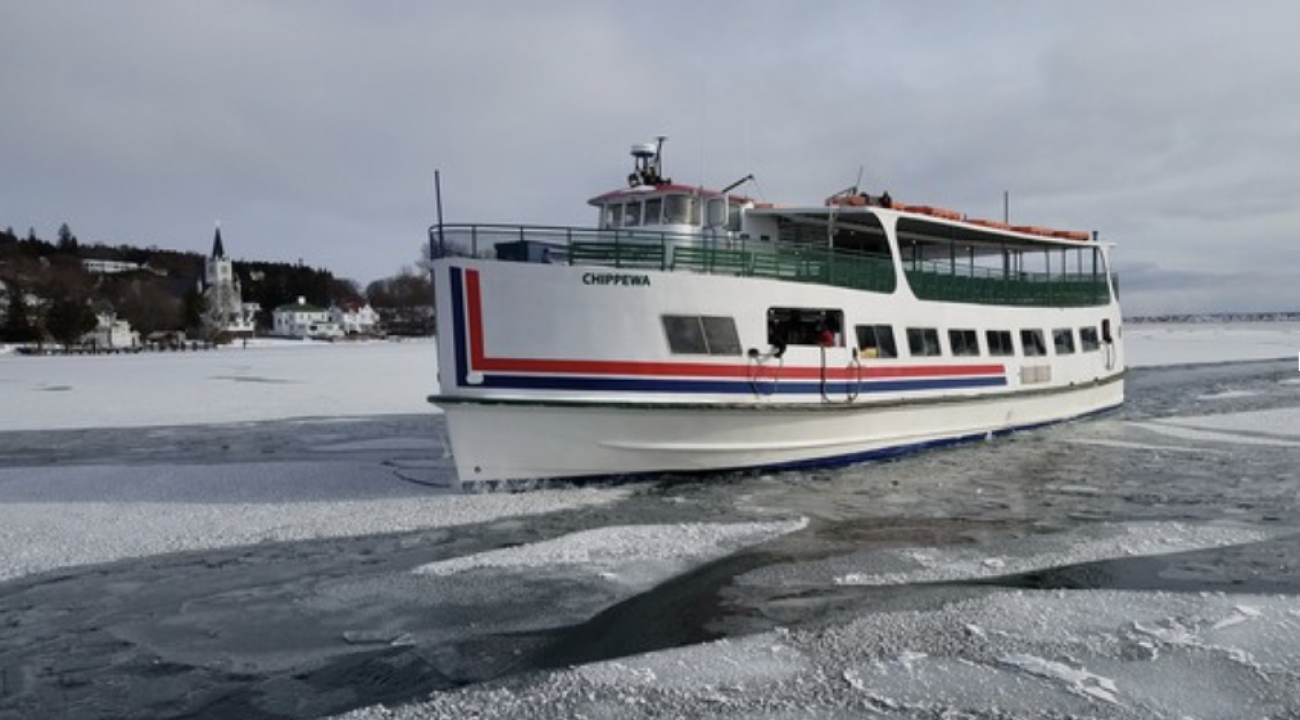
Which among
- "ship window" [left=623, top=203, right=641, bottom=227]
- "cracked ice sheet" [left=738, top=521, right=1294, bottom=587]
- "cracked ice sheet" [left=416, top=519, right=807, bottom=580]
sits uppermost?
"ship window" [left=623, top=203, right=641, bottom=227]

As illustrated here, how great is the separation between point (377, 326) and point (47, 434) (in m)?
150

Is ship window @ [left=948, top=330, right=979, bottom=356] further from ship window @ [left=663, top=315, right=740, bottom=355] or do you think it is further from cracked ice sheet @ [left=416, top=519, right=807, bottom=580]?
cracked ice sheet @ [left=416, top=519, right=807, bottom=580]

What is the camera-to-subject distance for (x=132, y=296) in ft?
384

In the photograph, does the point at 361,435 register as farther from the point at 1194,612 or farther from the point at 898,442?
the point at 1194,612

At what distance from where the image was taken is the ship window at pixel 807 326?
13856mm

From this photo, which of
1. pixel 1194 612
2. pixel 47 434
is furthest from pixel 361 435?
pixel 1194 612

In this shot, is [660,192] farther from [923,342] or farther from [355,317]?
[355,317]

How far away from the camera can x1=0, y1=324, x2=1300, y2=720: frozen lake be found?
5754 mm

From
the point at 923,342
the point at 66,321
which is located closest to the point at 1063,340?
the point at 923,342

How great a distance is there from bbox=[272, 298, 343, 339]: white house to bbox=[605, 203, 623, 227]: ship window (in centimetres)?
13947

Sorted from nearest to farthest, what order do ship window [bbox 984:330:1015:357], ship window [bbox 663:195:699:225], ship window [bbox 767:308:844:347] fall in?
ship window [bbox 767:308:844:347]
ship window [bbox 663:195:699:225]
ship window [bbox 984:330:1015:357]

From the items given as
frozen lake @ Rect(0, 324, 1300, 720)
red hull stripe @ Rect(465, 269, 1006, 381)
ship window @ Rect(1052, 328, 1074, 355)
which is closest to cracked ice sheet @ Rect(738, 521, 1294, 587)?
frozen lake @ Rect(0, 324, 1300, 720)

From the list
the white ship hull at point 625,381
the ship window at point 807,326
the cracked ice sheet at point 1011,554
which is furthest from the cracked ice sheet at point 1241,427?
the cracked ice sheet at point 1011,554

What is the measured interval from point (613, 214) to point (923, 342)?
6060 millimetres
